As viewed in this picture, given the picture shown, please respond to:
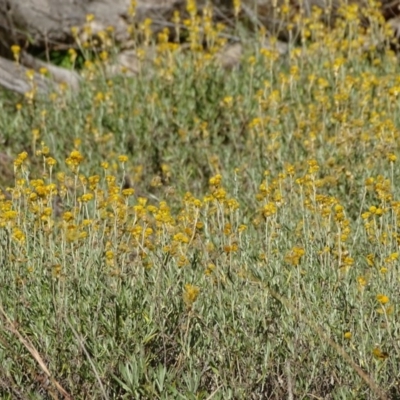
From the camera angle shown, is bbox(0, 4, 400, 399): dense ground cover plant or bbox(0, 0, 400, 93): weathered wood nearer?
bbox(0, 4, 400, 399): dense ground cover plant

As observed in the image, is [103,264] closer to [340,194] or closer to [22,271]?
[22,271]

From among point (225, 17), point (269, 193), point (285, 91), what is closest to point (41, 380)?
point (269, 193)

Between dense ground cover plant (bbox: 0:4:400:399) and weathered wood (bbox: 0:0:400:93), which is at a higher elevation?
dense ground cover plant (bbox: 0:4:400:399)

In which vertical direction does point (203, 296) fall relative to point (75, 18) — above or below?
above

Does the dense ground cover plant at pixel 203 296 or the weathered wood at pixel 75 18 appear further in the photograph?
the weathered wood at pixel 75 18

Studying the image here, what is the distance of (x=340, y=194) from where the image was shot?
16.6 feet

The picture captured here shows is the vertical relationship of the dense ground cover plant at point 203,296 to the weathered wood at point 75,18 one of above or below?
above

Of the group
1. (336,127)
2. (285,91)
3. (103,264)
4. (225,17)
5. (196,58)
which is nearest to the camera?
(103,264)

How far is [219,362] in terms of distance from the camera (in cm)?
328

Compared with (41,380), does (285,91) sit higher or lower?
lower

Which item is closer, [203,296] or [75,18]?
[203,296]

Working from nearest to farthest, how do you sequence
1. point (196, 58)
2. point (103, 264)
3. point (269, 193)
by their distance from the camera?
1. point (103, 264)
2. point (269, 193)
3. point (196, 58)

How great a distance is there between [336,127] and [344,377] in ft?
8.43

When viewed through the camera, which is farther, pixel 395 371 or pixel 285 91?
pixel 285 91
